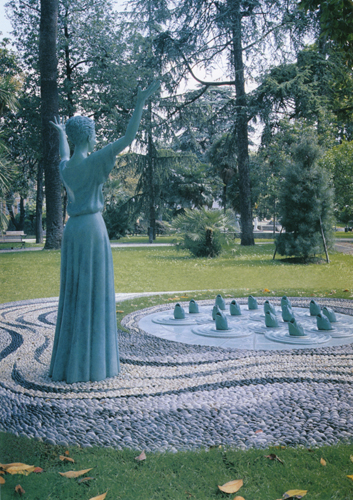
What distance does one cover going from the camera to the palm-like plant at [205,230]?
16953 millimetres

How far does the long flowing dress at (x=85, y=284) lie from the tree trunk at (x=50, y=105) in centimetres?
1384

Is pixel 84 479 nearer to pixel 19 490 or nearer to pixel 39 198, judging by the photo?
pixel 19 490

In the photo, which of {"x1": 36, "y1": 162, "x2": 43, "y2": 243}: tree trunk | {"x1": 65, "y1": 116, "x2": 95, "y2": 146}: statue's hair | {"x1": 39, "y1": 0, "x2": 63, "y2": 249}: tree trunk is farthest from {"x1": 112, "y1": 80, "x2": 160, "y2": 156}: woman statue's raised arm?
{"x1": 36, "y1": 162, "x2": 43, "y2": 243}: tree trunk

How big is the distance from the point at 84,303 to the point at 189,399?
1275 millimetres

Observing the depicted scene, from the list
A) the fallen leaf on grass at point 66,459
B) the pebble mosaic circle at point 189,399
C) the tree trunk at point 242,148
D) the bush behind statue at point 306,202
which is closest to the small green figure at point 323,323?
the pebble mosaic circle at point 189,399

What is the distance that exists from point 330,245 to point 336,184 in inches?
137

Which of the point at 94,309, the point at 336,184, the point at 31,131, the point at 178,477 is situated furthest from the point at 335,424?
the point at 31,131

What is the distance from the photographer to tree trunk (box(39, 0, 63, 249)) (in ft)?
54.3

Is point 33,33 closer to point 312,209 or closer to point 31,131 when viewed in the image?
point 31,131

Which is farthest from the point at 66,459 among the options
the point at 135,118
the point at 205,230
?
the point at 205,230

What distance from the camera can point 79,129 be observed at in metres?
3.95

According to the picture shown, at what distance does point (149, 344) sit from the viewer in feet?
17.4

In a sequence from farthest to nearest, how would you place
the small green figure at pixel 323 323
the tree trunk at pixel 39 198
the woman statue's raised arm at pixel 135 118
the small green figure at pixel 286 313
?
the tree trunk at pixel 39 198
the small green figure at pixel 286 313
the small green figure at pixel 323 323
the woman statue's raised arm at pixel 135 118

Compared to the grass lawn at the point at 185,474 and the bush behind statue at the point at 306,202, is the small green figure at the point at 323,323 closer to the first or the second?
the grass lawn at the point at 185,474
